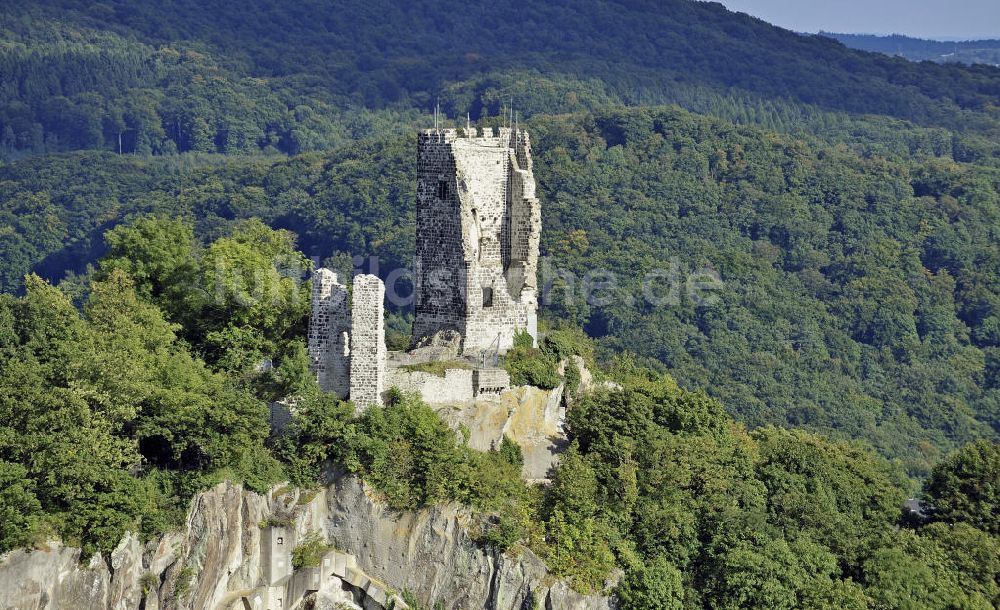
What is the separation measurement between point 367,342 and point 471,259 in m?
5.12

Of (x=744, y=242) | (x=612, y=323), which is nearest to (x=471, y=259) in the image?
(x=612, y=323)

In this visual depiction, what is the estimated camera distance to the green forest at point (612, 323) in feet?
135

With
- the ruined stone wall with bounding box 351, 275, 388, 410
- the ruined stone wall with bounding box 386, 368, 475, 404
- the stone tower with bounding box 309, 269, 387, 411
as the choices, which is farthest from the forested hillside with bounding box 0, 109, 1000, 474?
the ruined stone wall with bounding box 351, 275, 388, 410

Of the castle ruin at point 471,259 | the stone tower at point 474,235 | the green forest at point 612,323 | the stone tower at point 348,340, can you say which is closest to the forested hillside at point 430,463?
the green forest at point 612,323

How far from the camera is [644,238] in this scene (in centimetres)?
10762

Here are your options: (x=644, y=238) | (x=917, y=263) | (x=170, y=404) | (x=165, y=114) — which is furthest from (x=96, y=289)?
(x=165, y=114)

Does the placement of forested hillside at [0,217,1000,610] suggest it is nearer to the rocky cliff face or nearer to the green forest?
the green forest

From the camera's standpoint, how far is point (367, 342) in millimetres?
41500

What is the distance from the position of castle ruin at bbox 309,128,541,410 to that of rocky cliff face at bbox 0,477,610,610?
134 inches

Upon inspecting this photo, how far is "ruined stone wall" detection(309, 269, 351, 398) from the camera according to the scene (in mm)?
41875

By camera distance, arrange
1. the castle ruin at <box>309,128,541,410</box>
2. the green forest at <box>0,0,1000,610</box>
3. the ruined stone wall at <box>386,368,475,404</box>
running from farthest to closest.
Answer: the castle ruin at <box>309,128,541,410</box> < the ruined stone wall at <box>386,368,475,404</box> < the green forest at <box>0,0,1000,610</box>

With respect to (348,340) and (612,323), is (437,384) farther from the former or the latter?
(612,323)

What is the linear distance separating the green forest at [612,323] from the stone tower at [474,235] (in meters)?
2.07

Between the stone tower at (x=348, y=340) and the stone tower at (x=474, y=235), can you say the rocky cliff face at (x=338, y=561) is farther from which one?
the stone tower at (x=474, y=235)
